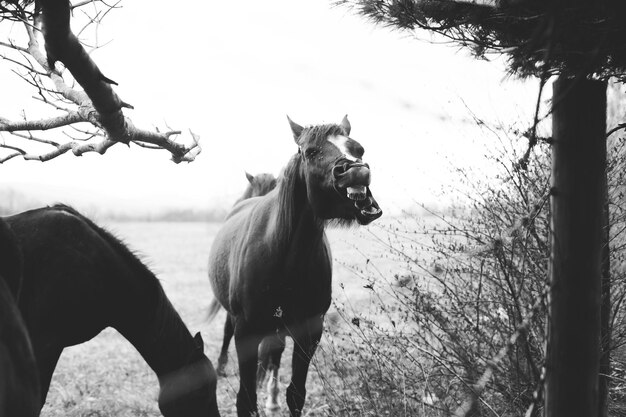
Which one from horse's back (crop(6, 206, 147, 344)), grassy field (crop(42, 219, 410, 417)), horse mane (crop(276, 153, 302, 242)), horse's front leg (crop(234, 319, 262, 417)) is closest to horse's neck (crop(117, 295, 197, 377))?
horse's back (crop(6, 206, 147, 344))

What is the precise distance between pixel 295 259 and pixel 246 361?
2.96 ft

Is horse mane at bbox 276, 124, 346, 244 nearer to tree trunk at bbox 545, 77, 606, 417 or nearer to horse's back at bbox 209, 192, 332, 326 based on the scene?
horse's back at bbox 209, 192, 332, 326

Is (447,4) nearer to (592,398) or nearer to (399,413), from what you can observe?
(592,398)

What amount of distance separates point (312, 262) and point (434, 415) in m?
1.45

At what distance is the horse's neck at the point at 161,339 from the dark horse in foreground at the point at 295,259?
0.61 metres

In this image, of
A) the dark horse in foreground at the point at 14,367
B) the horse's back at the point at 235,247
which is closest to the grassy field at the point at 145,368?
the horse's back at the point at 235,247

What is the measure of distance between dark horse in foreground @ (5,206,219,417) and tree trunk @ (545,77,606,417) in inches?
91.6

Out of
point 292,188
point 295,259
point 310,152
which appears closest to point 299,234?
point 295,259

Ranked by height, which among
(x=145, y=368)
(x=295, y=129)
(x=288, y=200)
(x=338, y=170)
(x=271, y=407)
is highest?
(x=295, y=129)

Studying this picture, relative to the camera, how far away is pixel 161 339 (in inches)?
134

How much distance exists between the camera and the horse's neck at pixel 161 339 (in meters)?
3.41

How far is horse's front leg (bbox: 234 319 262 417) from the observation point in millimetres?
3949

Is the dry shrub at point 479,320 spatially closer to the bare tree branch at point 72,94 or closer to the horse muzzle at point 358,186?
the horse muzzle at point 358,186

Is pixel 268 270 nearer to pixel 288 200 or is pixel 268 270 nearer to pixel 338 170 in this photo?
pixel 288 200
